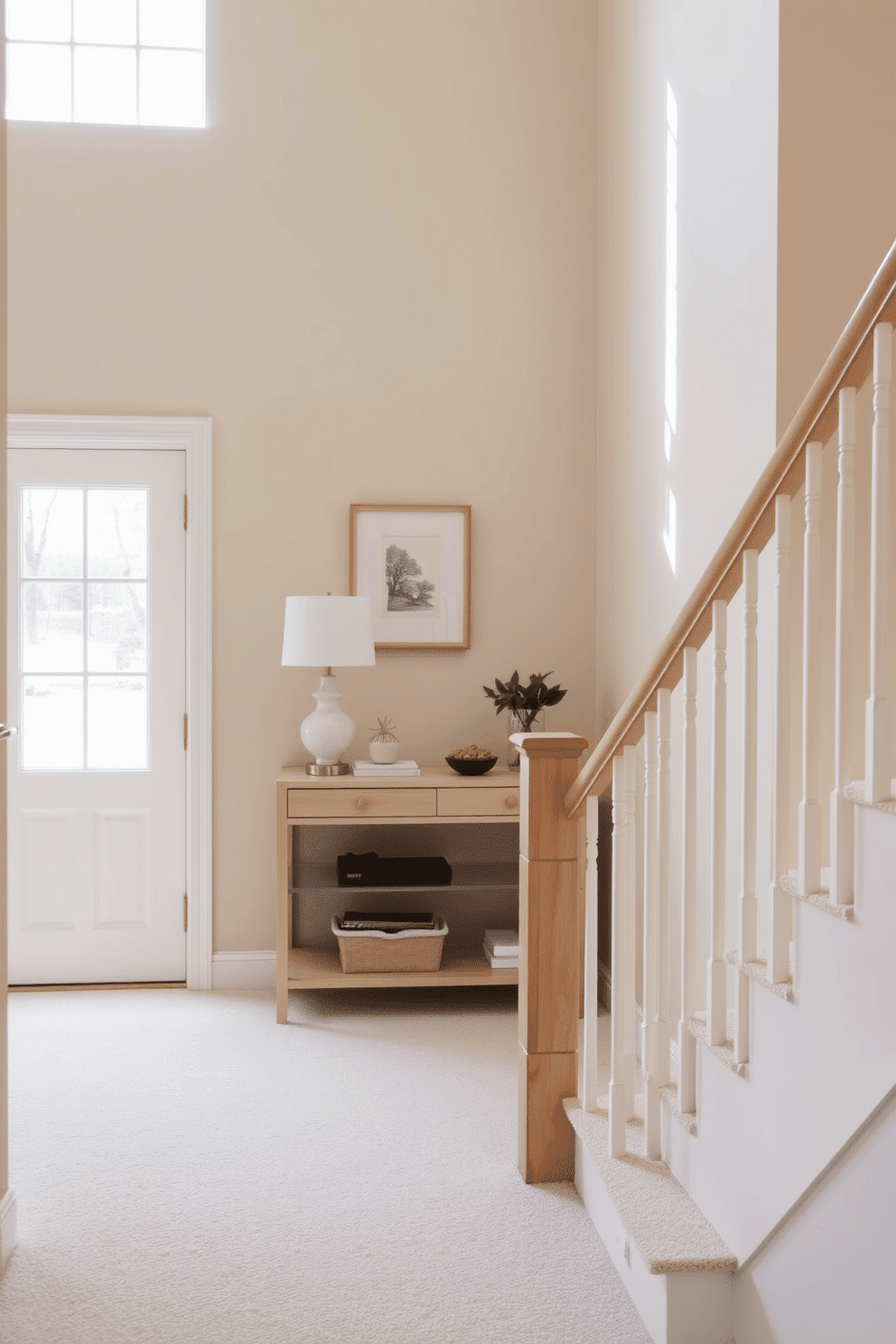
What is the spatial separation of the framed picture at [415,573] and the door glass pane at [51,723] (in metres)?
1.10

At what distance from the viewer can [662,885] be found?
94.1 inches

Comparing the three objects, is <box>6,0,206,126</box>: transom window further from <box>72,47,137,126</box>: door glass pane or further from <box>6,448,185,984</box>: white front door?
<box>6,448,185,984</box>: white front door

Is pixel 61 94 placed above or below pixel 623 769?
above

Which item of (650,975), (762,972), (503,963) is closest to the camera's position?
(762,972)

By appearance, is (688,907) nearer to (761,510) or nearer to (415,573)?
(761,510)

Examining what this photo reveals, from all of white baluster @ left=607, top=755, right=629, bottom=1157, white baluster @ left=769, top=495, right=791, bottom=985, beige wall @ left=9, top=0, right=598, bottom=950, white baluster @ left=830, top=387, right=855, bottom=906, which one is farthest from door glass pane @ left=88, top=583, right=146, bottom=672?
white baluster @ left=830, top=387, right=855, bottom=906

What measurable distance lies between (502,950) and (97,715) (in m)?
1.70

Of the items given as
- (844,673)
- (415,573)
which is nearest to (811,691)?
(844,673)

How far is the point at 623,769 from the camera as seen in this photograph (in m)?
2.47

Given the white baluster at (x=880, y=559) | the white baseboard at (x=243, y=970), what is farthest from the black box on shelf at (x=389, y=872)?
the white baluster at (x=880, y=559)

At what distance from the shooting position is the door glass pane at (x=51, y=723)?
433 cm

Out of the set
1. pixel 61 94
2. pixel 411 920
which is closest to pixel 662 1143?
pixel 411 920

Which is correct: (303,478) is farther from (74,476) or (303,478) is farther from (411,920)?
(411,920)

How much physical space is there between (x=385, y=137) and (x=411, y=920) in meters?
2.83
